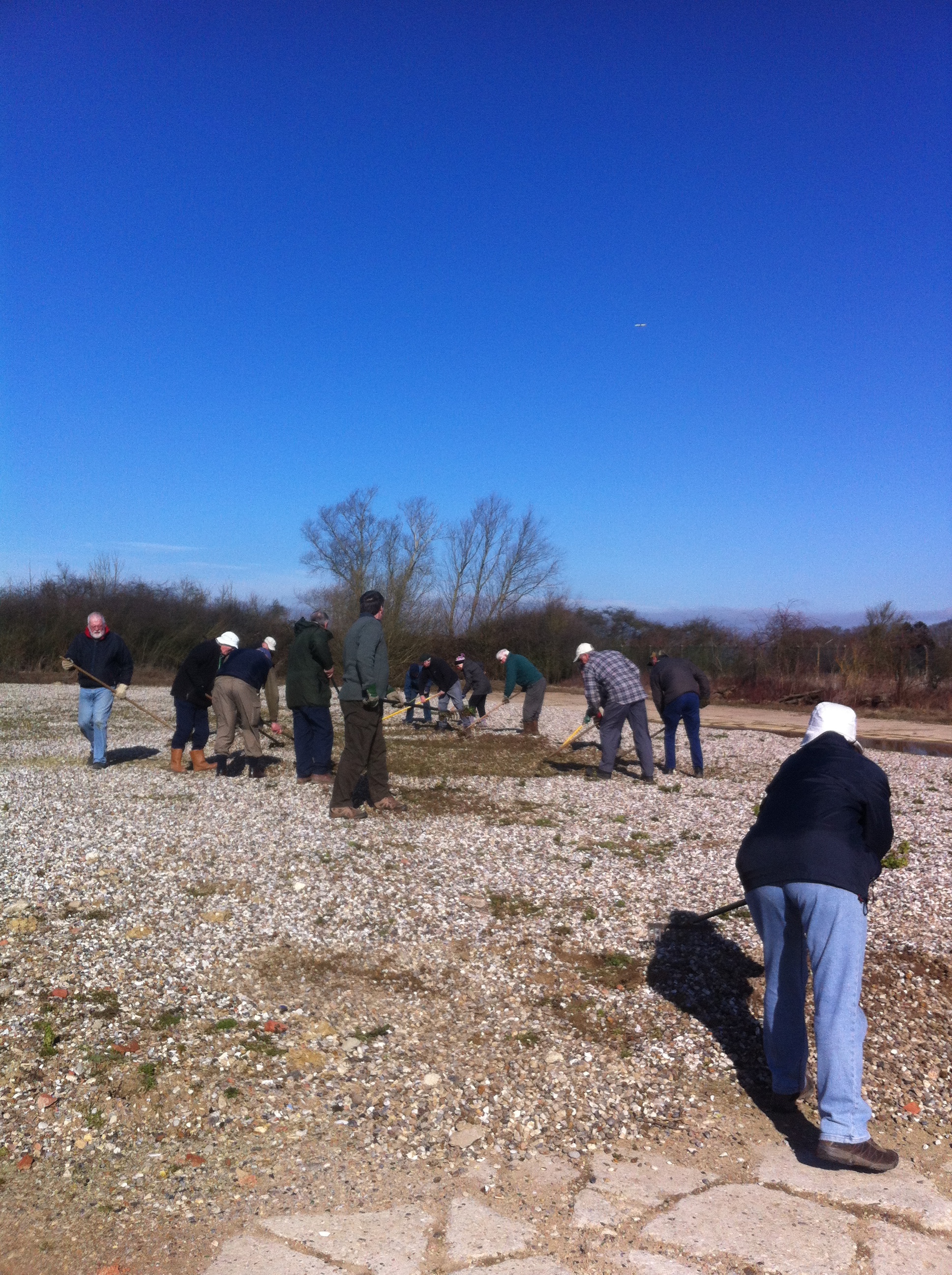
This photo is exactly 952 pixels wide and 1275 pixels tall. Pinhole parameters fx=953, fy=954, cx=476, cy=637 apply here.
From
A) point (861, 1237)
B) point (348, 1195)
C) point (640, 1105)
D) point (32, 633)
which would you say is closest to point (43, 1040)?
point (348, 1195)

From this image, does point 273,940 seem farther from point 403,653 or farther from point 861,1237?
point 403,653

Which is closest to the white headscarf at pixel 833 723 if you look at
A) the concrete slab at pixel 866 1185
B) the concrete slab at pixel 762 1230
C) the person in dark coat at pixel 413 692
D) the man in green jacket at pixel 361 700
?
the concrete slab at pixel 866 1185

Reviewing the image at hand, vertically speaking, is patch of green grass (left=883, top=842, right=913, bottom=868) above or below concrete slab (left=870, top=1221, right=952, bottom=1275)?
above

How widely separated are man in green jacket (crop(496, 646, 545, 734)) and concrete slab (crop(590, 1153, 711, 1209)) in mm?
13677

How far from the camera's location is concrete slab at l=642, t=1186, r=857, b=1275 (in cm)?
340

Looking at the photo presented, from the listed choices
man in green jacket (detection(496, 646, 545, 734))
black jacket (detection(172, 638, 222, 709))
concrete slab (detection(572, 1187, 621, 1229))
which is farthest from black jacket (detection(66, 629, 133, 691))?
concrete slab (detection(572, 1187, 621, 1229))

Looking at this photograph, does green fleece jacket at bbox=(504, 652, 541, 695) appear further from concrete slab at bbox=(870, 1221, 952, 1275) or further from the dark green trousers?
concrete slab at bbox=(870, 1221, 952, 1275)

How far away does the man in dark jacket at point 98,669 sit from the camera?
1276 centimetres

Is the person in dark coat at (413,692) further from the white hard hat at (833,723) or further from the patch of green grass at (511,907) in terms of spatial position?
the white hard hat at (833,723)

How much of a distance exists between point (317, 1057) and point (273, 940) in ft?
5.50

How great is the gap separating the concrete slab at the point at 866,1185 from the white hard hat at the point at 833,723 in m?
1.82

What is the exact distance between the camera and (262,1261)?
131 inches

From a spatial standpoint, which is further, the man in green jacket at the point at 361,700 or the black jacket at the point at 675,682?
the black jacket at the point at 675,682

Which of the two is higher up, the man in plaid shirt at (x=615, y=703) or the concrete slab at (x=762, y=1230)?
the man in plaid shirt at (x=615, y=703)
